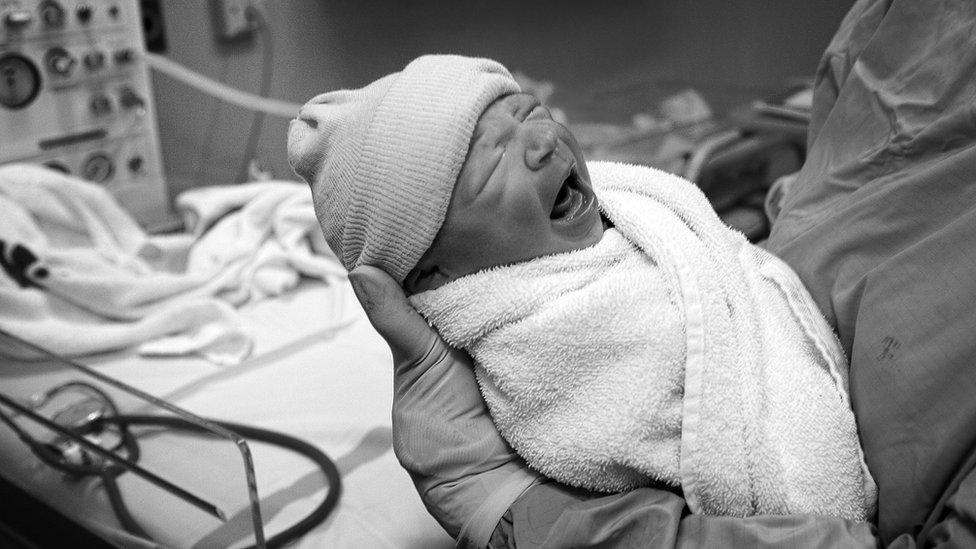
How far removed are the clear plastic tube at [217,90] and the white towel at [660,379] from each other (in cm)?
138

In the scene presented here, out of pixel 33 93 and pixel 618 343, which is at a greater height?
pixel 618 343

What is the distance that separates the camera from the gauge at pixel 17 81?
5.52 ft

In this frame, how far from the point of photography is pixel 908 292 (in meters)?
0.70

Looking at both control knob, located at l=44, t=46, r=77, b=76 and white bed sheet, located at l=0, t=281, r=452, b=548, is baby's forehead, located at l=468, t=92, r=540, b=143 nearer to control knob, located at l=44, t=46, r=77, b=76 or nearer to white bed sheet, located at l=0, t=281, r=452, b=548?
white bed sheet, located at l=0, t=281, r=452, b=548

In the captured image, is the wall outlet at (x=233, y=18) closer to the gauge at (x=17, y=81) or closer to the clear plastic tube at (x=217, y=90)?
the clear plastic tube at (x=217, y=90)

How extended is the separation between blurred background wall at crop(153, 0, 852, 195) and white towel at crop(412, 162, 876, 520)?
1431mm

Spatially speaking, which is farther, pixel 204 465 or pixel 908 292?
pixel 204 465

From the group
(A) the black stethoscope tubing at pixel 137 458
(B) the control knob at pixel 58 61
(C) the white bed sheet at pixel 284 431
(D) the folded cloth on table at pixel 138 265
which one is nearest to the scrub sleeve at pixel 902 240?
(C) the white bed sheet at pixel 284 431

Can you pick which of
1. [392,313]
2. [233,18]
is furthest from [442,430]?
[233,18]

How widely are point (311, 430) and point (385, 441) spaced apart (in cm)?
11

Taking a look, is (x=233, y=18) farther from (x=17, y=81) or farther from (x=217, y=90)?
(x=17, y=81)

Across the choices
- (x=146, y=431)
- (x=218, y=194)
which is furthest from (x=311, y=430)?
(x=218, y=194)

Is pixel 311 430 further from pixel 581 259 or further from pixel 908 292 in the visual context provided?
pixel 908 292

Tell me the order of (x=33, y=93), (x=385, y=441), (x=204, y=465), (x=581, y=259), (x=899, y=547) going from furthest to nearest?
(x=33, y=93) → (x=385, y=441) → (x=204, y=465) → (x=581, y=259) → (x=899, y=547)
